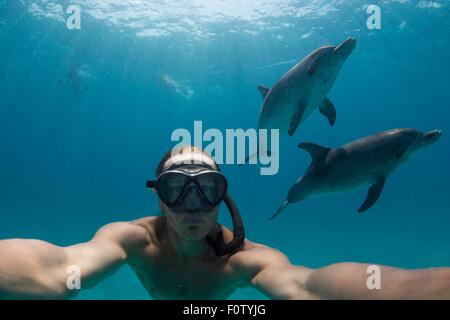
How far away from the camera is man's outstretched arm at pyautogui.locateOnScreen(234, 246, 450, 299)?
1.88 meters

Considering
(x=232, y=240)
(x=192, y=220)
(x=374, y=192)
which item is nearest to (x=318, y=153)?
(x=374, y=192)

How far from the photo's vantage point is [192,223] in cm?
346

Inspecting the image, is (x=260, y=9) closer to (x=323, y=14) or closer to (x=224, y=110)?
(x=323, y=14)

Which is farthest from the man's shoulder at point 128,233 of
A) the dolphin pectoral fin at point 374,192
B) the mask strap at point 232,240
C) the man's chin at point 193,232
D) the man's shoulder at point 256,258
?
the dolphin pectoral fin at point 374,192

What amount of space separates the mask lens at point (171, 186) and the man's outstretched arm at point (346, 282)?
1.04m

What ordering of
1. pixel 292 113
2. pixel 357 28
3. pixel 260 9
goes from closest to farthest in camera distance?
pixel 292 113, pixel 260 9, pixel 357 28

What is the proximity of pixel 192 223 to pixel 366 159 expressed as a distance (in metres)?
3.57

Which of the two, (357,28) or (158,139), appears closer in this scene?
(357,28)

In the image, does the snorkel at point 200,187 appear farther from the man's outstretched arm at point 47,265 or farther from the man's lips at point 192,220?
the man's outstretched arm at point 47,265

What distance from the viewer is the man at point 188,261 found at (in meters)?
2.10

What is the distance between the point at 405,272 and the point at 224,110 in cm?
5241

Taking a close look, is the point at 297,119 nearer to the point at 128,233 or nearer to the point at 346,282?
the point at 128,233
